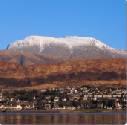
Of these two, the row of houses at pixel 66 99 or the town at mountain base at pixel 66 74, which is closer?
the row of houses at pixel 66 99

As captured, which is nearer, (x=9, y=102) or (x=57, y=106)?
(x=57, y=106)

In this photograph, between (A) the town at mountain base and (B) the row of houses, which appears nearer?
(B) the row of houses

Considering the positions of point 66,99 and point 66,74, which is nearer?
point 66,99

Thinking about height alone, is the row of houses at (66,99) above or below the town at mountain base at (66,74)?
below

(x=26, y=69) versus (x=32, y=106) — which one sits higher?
(x=26, y=69)

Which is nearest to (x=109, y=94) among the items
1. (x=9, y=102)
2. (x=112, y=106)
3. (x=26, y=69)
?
(x=112, y=106)

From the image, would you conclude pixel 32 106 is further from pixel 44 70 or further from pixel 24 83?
pixel 44 70

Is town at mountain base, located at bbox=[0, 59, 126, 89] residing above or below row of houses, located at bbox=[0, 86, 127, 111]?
above

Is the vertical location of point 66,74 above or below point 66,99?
above
